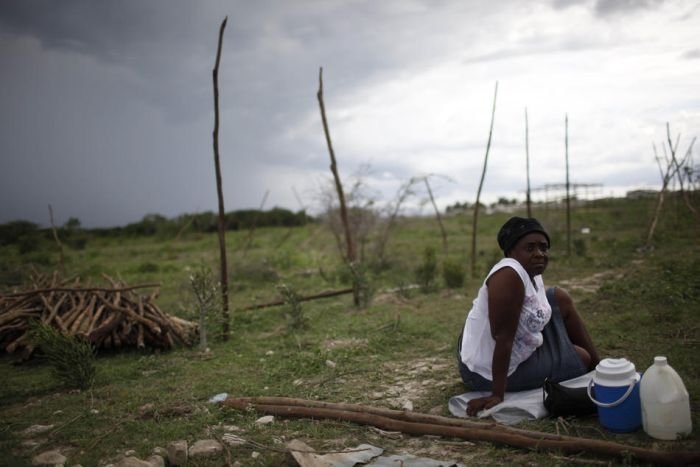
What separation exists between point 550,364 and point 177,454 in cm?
234

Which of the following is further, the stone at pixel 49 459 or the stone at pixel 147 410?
the stone at pixel 147 410

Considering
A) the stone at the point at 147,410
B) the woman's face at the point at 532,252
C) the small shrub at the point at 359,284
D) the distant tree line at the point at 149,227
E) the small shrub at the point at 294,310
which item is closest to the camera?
the woman's face at the point at 532,252

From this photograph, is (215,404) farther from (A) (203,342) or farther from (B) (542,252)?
(B) (542,252)

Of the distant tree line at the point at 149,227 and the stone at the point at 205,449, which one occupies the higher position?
the distant tree line at the point at 149,227

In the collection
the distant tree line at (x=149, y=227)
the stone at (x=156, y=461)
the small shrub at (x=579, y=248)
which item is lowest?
the stone at (x=156, y=461)

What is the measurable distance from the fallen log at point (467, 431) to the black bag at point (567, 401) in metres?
0.40

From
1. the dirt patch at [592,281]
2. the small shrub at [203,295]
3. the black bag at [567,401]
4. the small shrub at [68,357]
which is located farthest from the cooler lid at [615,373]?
the dirt patch at [592,281]

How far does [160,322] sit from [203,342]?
2.00 feet

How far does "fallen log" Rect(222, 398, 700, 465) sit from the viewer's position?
2.41 m

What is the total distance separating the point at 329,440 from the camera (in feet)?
10.1

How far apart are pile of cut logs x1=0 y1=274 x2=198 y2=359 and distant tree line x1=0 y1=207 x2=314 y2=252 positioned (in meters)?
11.2

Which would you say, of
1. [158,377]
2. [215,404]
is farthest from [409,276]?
[215,404]

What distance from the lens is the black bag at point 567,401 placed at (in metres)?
3.02

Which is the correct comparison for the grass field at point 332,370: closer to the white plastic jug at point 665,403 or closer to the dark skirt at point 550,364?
the white plastic jug at point 665,403
